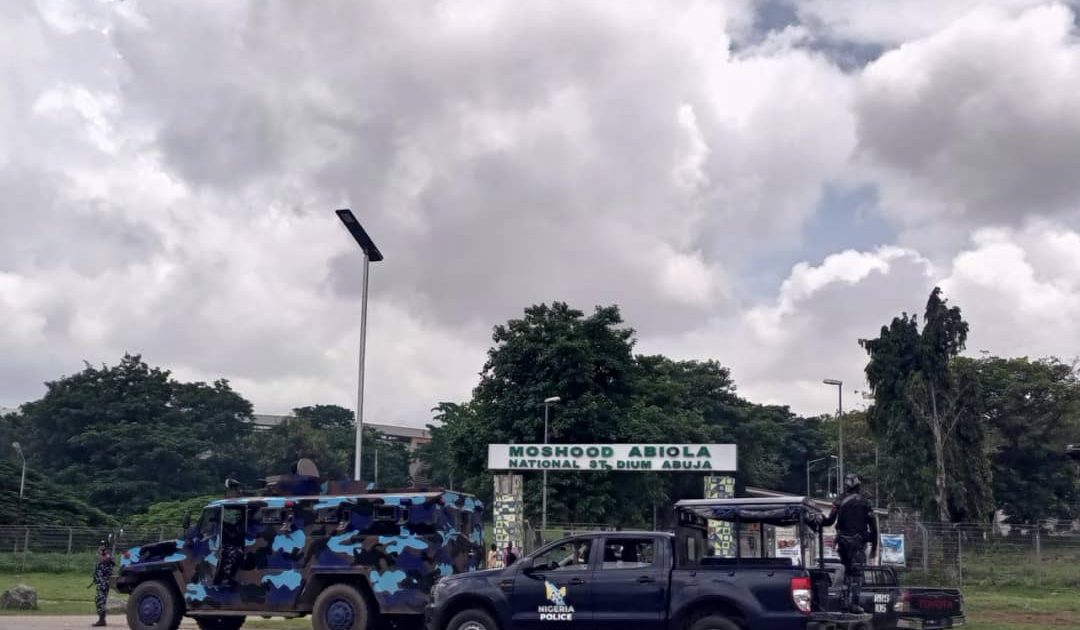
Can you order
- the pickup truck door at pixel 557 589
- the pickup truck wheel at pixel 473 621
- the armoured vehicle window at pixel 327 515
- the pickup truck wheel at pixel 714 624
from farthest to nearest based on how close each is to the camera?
the armoured vehicle window at pixel 327 515, the pickup truck wheel at pixel 473 621, the pickup truck door at pixel 557 589, the pickup truck wheel at pixel 714 624

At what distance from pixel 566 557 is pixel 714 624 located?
2231 millimetres

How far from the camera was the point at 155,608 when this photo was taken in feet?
64.4

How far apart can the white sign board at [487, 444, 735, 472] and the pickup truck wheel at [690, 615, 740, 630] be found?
19.2m

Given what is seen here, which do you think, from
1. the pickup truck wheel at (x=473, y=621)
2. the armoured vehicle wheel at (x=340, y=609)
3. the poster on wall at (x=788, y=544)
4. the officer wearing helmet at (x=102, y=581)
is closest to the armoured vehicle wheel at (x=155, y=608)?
the officer wearing helmet at (x=102, y=581)

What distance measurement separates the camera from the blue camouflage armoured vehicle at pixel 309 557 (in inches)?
725

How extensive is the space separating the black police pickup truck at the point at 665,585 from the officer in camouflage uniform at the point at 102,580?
9170 mm

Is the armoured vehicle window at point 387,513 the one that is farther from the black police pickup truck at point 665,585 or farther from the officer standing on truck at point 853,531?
the officer standing on truck at point 853,531

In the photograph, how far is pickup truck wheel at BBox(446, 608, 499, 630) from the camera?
50.9 ft

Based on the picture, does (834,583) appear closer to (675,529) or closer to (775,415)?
(675,529)

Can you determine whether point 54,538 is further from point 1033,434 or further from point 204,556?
point 1033,434

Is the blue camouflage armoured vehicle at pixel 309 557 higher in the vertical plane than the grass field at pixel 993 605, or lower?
higher

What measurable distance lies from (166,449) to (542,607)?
210 ft

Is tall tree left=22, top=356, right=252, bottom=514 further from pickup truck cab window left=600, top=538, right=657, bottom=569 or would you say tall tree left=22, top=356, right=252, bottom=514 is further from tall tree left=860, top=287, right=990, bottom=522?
pickup truck cab window left=600, top=538, right=657, bottom=569

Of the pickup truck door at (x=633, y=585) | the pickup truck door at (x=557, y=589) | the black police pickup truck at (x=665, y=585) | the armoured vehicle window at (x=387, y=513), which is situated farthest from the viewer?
the armoured vehicle window at (x=387, y=513)
